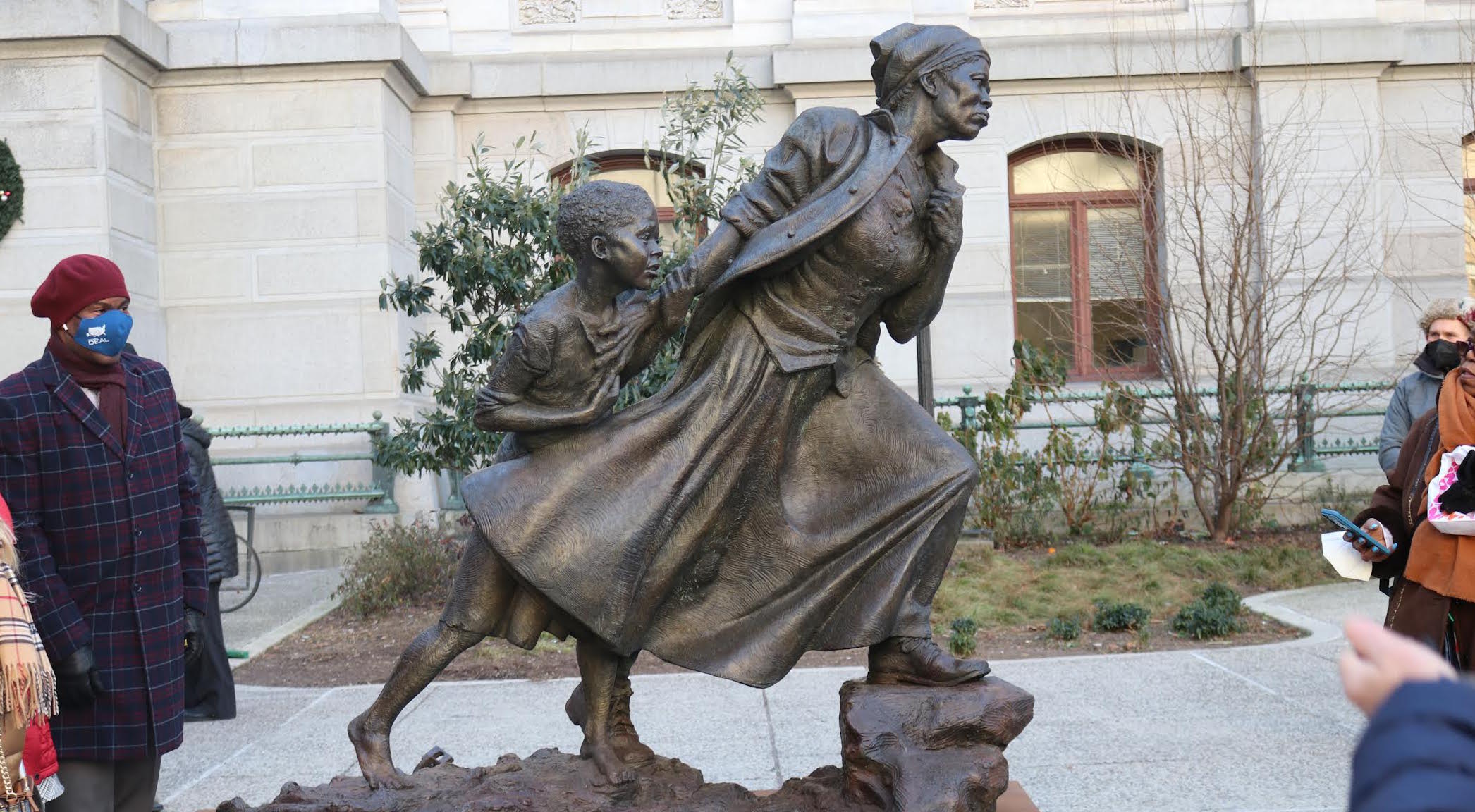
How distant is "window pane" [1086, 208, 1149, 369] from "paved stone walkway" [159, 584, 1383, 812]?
4506mm

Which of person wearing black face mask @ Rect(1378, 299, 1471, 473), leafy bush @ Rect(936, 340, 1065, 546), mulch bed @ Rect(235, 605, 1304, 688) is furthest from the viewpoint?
Answer: leafy bush @ Rect(936, 340, 1065, 546)

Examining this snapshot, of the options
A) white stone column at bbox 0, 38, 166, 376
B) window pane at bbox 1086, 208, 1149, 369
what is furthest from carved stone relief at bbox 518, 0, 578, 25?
window pane at bbox 1086, 208, 1149, 369

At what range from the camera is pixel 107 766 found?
393 centimetres

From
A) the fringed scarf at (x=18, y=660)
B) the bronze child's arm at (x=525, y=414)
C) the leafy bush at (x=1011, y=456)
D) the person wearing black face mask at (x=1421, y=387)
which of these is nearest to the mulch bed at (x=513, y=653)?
the person wearing black face mask at (x=1421, y=387)

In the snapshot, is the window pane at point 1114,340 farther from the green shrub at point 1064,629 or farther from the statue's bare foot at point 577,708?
the statue's bare foot at point 577,708

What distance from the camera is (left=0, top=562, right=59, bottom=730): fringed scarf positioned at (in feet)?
9.95

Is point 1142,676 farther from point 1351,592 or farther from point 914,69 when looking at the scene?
point 914,69

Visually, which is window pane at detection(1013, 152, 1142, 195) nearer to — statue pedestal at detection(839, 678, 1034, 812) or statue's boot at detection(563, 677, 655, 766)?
statue pedestal at detection(839, 678, 1034, 812)

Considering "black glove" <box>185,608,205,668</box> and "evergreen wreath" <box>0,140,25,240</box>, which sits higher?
"evergreen wreath" <box>0,140,25,240</box>

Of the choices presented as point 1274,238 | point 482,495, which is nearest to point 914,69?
point 482,495

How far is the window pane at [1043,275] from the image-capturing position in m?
13.2

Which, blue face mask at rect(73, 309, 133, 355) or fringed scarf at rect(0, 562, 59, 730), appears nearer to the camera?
fringed scarf at rect(0, 562, 59, 730)

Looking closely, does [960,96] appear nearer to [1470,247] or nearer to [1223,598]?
[1223,598]

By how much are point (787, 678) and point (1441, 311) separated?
12.7 ft
